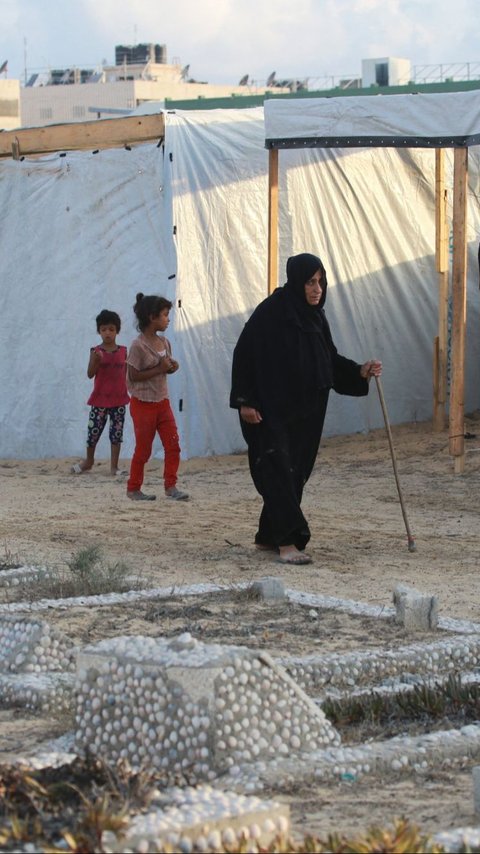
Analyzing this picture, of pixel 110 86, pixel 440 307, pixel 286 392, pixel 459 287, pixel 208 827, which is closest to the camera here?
pixel 208 827

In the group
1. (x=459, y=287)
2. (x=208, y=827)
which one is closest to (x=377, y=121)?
(x=459, y=287)

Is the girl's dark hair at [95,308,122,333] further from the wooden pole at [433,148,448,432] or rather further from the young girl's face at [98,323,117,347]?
the wooden pole at [433,148,448,432]

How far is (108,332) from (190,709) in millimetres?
7660

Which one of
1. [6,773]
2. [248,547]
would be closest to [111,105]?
[248,547]

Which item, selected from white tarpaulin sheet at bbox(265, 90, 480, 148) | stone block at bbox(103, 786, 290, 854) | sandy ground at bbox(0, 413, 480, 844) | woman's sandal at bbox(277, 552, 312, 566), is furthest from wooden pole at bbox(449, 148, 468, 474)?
stone block at bbox(103, 786, 290, 854)

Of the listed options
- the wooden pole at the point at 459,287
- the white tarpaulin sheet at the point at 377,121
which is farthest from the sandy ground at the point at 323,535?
the white tarpaulin sheet at the point at 377,121

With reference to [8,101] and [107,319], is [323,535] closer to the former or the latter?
[107,319]

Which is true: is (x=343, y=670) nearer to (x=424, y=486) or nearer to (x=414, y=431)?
(x=424, y=486)

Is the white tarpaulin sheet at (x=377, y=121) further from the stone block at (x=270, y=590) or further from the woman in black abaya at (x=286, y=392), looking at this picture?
the stone block at (x=270, y=590)

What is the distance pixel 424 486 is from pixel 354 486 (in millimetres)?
517

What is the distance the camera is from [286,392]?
→ 757cm

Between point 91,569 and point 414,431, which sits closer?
point 91,569

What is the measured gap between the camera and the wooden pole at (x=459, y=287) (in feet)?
33.4

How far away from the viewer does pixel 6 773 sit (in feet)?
10.5
